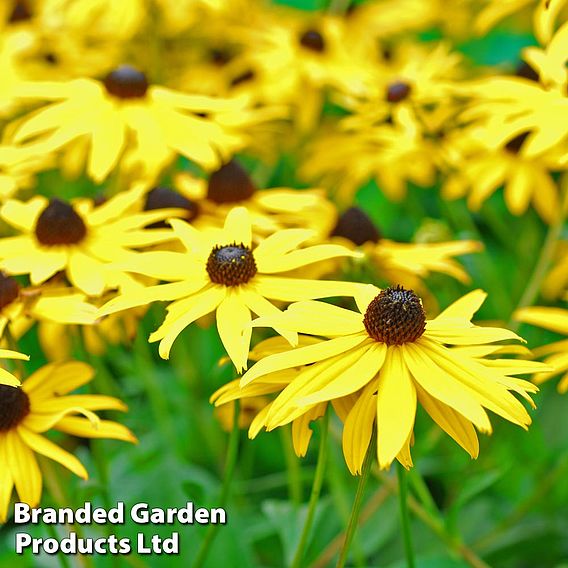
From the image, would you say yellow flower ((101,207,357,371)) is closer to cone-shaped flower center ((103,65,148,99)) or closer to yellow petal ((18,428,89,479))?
yellow petal ((18,428,89,479))

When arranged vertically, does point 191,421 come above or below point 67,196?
below

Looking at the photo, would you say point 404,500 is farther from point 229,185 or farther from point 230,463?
point 229,185

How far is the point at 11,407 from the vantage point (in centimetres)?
83

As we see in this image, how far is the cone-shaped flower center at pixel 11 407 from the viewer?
821 mm

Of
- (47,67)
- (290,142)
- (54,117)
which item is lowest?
(54,117)

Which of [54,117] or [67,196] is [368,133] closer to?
[54,117]

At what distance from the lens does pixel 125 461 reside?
1.37 m

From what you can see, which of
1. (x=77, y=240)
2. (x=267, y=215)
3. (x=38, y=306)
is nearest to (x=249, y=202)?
(x=267, y=215)

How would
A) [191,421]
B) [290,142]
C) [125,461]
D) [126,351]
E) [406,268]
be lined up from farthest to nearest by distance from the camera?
[290,142] < [126,351] < [191,421] < [125,461] < [406,268]

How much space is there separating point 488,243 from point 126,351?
0.82m

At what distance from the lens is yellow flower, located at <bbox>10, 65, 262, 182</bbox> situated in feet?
3.66

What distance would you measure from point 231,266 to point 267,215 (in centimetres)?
35

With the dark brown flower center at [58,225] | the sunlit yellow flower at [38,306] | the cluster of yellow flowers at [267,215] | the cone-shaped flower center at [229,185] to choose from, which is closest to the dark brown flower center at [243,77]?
Answer: the cluster of yellow flowers at [267,215]

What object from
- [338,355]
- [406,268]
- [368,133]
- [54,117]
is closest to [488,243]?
[368,133]
